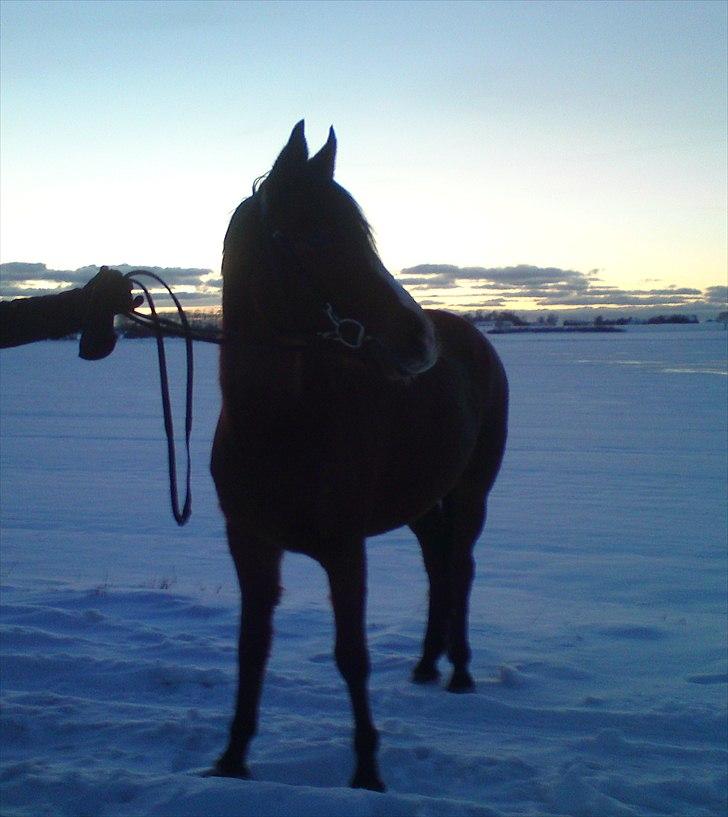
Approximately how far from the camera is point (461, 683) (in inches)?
163

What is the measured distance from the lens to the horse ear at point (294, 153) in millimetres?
2729

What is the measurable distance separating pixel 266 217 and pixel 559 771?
2.44 metres

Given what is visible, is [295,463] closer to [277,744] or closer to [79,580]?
[277,744]

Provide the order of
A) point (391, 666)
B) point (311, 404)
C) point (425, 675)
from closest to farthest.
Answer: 1. point (311, 404)
2. point (425, 675)
3. point (391, 666)

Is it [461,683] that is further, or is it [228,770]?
[461,683]

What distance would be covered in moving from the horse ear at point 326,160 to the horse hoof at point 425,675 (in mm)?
2705

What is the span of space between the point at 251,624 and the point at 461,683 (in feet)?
4.59

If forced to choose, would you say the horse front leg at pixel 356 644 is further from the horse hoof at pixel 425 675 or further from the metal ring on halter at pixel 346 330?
the horse hoof at pixel 425 675

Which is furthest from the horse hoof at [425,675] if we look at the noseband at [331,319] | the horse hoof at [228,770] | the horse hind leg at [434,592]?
the noseband at [331,319]

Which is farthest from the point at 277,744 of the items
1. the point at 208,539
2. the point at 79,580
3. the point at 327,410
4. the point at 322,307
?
the point at 208,539

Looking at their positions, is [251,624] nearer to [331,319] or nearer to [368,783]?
[368,783]

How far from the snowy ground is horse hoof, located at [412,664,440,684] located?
11cm

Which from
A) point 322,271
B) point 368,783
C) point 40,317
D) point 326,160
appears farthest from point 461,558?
point 40,317

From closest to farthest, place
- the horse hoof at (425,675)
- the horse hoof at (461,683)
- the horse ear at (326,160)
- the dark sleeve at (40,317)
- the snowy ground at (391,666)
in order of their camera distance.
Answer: the dark sleeve at (40,317)
the horse ear at (326,160)
the snowy ground at (391,666)
the horse hoof at (461,683)
the horse hoof at (425,675)
